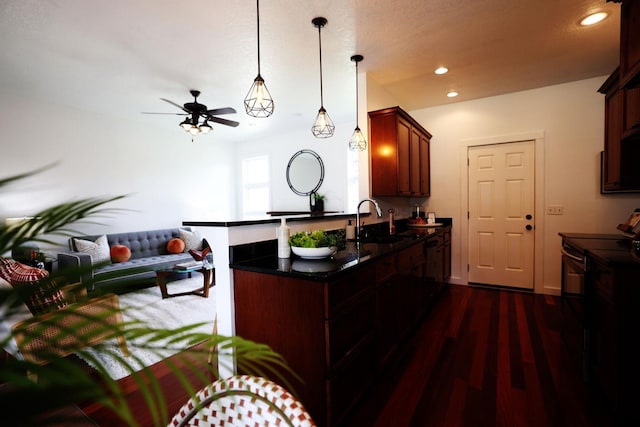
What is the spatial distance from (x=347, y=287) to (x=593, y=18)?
3107 mm

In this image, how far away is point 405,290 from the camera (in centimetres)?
246

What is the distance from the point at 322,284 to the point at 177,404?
4.35ft

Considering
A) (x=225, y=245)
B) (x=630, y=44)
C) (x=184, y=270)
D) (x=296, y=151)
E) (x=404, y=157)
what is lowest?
(x=184, y=270)

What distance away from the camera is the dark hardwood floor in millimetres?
1760

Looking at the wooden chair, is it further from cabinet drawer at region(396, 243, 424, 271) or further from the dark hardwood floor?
cabinet drawer at region(396, 243, 424, 271)

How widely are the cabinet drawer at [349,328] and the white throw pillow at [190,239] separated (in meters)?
4.37

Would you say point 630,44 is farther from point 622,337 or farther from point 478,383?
point 478,383

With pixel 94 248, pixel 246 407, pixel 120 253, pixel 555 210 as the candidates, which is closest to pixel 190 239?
pixel 120 253

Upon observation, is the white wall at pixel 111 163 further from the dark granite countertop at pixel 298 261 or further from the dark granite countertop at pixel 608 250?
the dark granite countertop at pixel 608 250

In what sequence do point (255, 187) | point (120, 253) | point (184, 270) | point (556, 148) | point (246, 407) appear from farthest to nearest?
point (255, 187), point (120, 253), point (184, 270), point (556, 148), point (246, 407)

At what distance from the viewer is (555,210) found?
3.79 metres

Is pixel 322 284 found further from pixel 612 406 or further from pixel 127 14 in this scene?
pixel 127 14

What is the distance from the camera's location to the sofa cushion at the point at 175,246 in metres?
5.16

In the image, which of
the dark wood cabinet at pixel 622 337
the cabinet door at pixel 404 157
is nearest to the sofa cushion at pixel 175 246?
the cabinet door at pixel 404 157
